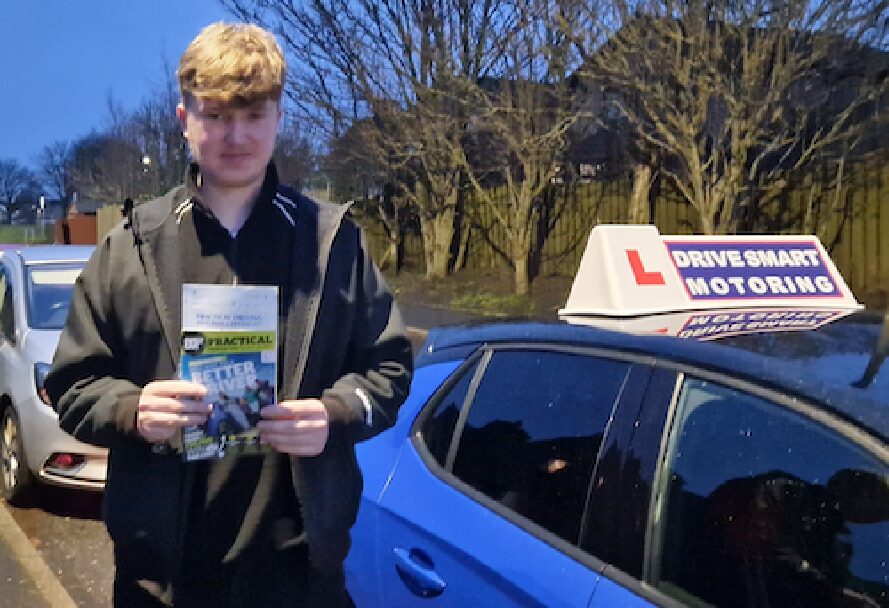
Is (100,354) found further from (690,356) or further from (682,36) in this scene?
(682,36)

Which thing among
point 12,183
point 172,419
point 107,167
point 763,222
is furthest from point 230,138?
point 12,183

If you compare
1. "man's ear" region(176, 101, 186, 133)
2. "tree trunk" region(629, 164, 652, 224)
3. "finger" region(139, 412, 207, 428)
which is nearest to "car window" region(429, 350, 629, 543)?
"finger" region(139, 412, 207, 428)

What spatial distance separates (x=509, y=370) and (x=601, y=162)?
16645 millimetres

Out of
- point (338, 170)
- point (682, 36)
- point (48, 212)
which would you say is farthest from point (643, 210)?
point (48, 212)

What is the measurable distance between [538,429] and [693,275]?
0.75 m

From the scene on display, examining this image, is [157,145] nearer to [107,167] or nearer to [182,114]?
[107,167]

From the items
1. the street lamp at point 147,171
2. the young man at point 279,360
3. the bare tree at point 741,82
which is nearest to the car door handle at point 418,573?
the young man at point 279,360

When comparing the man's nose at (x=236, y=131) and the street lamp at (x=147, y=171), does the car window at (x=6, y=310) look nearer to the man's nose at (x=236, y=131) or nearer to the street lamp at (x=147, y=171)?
the man's nose at (x=236, y=131)

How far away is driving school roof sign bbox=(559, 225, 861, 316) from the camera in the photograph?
2863mm

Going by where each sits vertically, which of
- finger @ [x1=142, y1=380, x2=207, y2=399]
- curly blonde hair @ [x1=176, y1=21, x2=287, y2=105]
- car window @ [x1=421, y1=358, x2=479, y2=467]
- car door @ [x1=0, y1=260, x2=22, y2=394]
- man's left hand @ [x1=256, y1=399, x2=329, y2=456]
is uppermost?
curly blonde hair @ [x1=176, y1=21, x2=287, y2=105]

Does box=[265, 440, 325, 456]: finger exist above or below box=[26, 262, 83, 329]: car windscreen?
above

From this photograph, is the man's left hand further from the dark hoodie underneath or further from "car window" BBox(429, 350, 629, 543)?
"car window" BBox(429, 350, 629, 543)

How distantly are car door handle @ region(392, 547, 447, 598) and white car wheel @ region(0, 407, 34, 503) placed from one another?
385cm

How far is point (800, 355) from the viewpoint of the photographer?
7.23 ft
